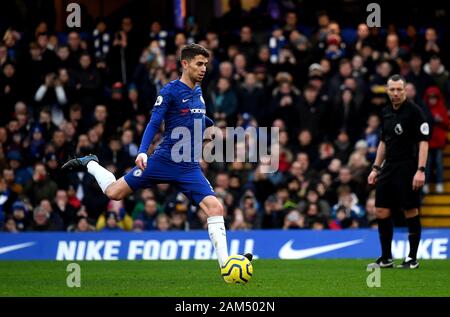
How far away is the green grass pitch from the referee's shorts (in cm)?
93

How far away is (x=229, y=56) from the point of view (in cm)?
2331

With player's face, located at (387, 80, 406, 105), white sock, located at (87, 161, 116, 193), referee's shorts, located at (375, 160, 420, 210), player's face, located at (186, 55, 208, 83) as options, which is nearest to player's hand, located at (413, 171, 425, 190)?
referee's shorts, located at (375, 160, 420, 210)

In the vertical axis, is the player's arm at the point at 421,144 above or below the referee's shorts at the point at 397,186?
above

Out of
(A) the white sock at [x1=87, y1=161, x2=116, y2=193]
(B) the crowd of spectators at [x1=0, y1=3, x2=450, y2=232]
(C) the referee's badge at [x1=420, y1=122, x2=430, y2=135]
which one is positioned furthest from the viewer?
(B) the crowd of spectators at [x1=0, y1=3, x2=450, y2=232]

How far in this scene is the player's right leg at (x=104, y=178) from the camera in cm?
1309

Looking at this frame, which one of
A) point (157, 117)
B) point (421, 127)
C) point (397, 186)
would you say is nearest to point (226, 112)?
point (397, 186)

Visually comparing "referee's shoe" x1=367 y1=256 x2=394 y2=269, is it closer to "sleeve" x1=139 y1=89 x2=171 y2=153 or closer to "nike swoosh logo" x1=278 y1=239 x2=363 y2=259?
"nike swoosh logo" x1=278 y1=239 x2=363 y2=259

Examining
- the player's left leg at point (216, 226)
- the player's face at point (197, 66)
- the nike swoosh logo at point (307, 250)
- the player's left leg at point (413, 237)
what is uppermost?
the player's face at point (197, 66)

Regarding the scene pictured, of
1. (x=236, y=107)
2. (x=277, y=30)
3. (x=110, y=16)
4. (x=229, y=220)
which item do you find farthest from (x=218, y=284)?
(x=110, y=16)

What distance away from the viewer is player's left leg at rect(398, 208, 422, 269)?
1525 cm

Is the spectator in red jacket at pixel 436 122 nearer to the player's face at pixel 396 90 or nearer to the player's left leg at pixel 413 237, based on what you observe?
the player's left leg at pixel 413 237

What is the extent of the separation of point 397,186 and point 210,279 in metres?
3.14

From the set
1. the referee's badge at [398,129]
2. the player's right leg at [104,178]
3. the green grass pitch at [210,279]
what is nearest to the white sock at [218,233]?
the green grass pitch at [210,279]

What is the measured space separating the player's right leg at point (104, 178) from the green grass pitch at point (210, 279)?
1.04 metres
